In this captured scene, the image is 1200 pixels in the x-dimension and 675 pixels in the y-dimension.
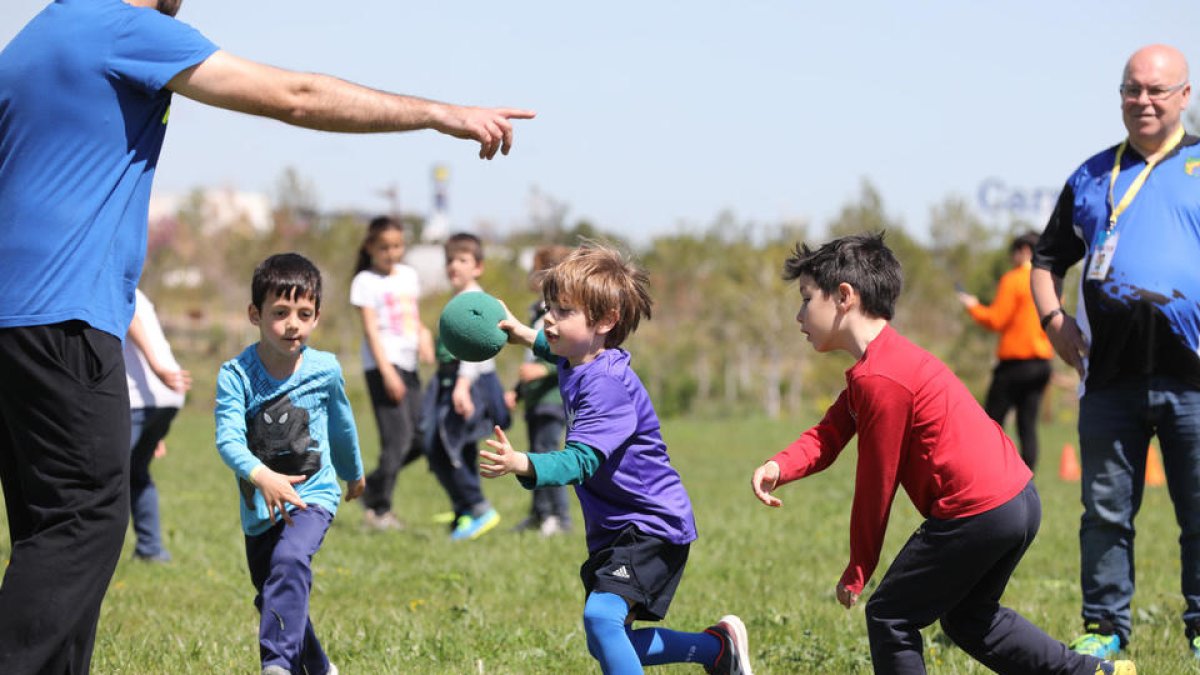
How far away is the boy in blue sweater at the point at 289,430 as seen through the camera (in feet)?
15.5

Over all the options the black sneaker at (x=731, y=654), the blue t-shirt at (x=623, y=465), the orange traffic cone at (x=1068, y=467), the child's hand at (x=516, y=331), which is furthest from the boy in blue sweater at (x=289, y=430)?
the orange traffic cone at (x=1068, y=467)

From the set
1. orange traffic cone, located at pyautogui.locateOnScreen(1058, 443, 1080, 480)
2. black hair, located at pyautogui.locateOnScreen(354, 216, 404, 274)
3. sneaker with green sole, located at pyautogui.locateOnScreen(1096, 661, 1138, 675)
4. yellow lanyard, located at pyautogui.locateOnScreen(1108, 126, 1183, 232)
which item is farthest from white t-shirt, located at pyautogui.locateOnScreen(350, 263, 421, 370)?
orange traffic cone, located at pyautogui.locateOnScreen(1058, 443, 1080, 480)

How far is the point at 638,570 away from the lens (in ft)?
14.0

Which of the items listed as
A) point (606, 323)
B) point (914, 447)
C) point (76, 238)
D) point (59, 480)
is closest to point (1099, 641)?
point (914, 447)

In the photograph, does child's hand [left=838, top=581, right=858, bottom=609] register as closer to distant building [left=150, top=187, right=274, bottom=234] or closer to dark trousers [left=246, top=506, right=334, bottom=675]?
dark trousers [left=246, top=506, right=334, bottom=675]

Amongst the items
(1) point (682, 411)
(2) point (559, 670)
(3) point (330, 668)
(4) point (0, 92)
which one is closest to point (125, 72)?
(4) point (0, 92)

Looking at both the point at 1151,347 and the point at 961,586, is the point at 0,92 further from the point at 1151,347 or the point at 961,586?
the point at 1151,347

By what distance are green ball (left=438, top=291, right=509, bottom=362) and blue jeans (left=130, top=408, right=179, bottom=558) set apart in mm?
3639

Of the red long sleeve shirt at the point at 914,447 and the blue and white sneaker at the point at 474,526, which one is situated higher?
the red long sleeve shirt at the point at 914,447

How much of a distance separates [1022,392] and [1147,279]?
23.1ft

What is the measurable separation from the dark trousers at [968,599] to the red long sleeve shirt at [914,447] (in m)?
0.07

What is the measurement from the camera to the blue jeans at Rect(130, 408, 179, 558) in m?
7.74

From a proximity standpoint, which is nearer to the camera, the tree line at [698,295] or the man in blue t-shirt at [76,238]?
the man in blue t-shirt at [76,238]

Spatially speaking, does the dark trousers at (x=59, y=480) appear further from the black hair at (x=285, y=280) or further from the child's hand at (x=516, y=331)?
the child's hand at (x=516, y=331)
